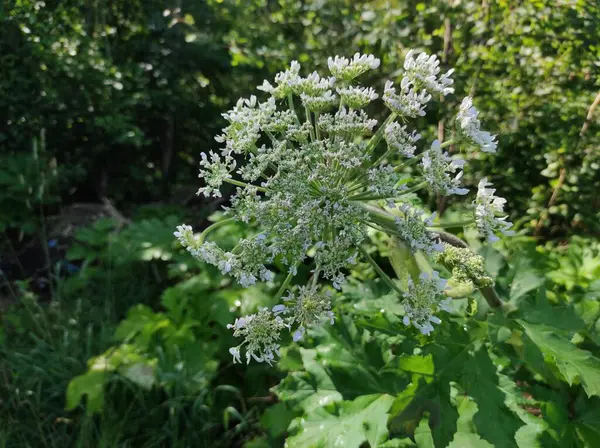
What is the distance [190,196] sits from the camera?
666 cm

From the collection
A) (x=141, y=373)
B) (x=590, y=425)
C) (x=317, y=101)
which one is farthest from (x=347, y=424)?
(x=141, y=373)

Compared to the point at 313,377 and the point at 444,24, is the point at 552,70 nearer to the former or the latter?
the point at 444,24

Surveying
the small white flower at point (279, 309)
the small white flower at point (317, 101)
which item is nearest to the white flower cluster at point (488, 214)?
the small white flower at point (317, 101)

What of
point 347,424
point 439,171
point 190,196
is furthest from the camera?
point 190,196

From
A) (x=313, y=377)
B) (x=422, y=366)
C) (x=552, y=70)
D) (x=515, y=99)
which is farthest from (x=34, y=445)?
(x=552, y=70)

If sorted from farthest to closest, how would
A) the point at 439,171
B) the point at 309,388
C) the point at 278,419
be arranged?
1. the point at 278,419
2. the point at 309,388
3. the point at 439,171

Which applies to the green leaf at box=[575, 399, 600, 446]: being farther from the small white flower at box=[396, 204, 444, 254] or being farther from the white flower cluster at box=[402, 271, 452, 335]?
the small white flower at box=[396, 204, 444, 254]

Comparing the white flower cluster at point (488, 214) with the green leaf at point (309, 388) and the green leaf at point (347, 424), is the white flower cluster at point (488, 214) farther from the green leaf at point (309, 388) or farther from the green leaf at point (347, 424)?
the green leaf at point (309, 388)

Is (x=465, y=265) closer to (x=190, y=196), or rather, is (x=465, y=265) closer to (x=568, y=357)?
(x=568, y=357)

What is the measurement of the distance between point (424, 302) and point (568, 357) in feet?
2.12

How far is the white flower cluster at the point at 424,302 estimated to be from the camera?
68.8 inches

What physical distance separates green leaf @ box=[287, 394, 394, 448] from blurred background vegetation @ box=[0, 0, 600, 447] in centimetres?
64

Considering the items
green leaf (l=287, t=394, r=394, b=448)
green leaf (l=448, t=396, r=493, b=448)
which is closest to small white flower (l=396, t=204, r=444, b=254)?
green leaf (l=448, t=396, r=493, b=448)

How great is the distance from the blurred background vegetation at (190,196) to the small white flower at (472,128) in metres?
0.92
